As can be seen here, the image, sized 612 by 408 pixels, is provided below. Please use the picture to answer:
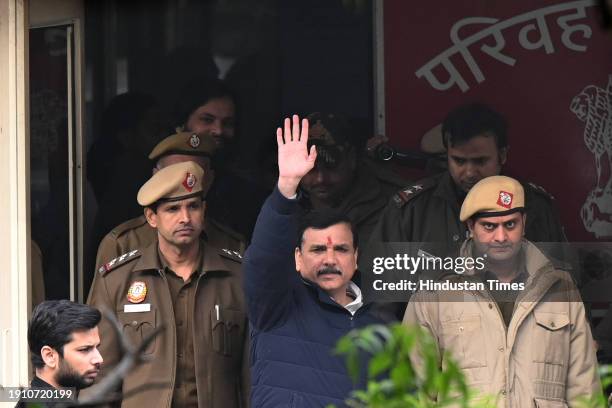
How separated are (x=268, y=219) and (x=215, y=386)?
0.77 metres

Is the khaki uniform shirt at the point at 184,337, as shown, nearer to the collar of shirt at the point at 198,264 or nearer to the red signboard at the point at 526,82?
the collar of shirt at the point at 198,264

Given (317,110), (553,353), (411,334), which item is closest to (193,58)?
(317,110)

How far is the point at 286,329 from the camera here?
522cm

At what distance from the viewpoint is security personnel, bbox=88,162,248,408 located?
5.44 meters

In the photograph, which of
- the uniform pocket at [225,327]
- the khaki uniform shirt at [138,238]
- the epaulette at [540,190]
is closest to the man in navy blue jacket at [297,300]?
the uniform pocket at [225,327]

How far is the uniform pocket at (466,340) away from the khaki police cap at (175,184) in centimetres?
115

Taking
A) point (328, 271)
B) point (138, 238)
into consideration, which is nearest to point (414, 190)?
point (328, 271)

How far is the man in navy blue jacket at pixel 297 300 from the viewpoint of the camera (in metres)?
5.16

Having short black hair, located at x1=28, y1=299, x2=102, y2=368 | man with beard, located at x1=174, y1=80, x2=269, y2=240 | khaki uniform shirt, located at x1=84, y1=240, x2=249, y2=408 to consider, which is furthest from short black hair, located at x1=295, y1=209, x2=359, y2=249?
short black hair, located at x1=28, y1=299, x2=102, y2=368

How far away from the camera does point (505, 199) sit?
5.30m

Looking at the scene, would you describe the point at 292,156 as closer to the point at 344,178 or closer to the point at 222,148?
the point at 344,178

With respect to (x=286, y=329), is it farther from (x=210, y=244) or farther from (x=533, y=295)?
(x=533, y=295)

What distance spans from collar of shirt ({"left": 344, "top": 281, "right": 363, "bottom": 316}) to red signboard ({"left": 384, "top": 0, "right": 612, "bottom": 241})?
59cm

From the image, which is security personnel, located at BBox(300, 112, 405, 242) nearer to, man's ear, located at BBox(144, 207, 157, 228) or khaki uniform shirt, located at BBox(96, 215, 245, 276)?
khaki uniform shirt, located at BBox(96, 215, 245, 276)
